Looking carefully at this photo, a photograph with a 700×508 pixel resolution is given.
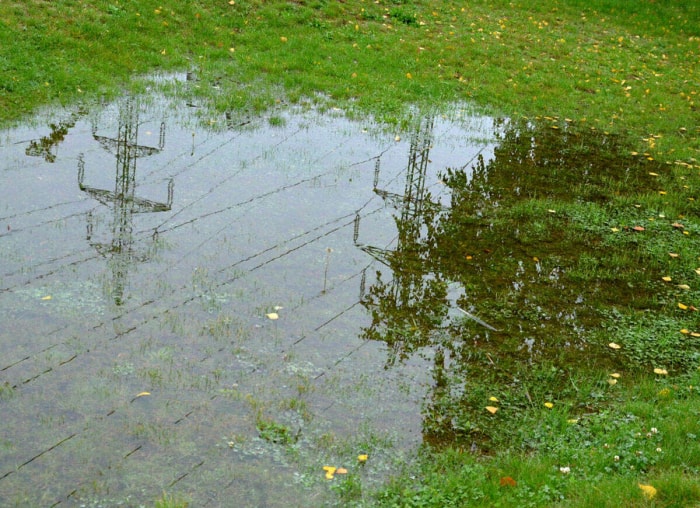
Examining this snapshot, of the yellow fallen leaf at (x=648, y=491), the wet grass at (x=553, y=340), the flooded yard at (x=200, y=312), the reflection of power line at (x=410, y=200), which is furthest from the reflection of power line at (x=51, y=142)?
the yellow fallen leaf at (x=648, y=491)

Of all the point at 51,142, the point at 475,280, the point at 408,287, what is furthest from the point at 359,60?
the point at 408,287

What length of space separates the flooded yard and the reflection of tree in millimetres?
83

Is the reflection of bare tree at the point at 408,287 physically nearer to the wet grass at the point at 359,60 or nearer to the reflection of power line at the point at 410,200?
the reflection of power line at the point at 410,200

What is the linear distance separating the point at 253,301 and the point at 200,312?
0.50 m

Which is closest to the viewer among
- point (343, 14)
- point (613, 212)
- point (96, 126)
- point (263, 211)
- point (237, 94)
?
point (263, 211)

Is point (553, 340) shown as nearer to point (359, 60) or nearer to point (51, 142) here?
point (51, 142)

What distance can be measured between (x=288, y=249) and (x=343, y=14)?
11210 mm

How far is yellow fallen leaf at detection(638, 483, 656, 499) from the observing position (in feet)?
13.6

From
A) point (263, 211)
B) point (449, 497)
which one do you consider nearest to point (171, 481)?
point (449, 497)

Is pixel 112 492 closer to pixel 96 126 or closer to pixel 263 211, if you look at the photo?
pixel 263 211

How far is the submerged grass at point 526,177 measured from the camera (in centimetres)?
489

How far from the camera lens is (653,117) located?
1491cm

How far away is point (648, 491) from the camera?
417 centimetres

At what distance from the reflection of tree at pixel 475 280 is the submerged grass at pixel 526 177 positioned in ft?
0.10
